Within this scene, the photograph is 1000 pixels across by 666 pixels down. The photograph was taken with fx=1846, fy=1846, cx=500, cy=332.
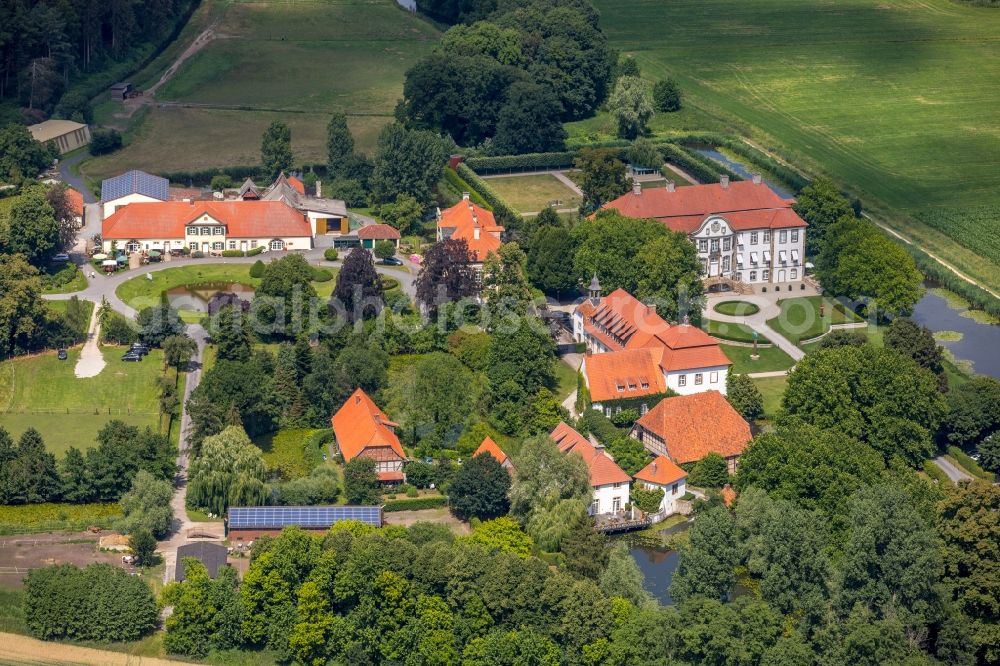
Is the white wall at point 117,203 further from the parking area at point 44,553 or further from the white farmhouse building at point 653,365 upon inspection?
the parking area at point 44,553

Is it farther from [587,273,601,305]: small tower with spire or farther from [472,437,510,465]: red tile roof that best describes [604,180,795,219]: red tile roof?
[472,437,510,465]: red tile roof

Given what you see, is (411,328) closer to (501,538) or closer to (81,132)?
(501,538)

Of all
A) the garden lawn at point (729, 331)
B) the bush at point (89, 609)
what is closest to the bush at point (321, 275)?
the garden lawn at point (729, 331)

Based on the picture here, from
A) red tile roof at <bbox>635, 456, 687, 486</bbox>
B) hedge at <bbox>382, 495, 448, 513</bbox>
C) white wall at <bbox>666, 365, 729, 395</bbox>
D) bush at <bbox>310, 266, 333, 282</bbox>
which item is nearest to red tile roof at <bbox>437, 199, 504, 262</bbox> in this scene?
bush at <bbox>310, 266, 333, 282</bbox>

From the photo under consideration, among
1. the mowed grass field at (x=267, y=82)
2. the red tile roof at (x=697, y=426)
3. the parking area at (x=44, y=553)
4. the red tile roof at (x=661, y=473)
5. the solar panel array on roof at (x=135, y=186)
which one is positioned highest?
the solar panel array on roof at (x=135, y=186)

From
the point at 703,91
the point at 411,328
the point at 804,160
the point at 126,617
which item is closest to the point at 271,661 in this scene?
the point at 126,617

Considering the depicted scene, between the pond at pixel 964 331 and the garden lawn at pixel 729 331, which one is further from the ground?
the garden lawn at pixel 729 331
